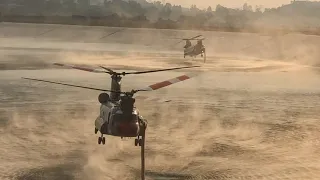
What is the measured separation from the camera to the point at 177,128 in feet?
109

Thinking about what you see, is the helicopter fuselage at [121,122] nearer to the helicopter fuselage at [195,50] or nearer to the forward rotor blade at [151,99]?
the forward rotor blade at [151,99]

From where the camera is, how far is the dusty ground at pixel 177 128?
25.7 meters

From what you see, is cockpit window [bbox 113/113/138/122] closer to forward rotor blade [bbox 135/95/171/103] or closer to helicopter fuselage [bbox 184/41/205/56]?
forward rotor blade [bbox 135/95/171/103]

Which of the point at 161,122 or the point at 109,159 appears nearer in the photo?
the point at 109,159

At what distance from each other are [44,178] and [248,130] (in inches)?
567

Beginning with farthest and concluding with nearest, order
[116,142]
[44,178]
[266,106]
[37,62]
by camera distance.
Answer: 1. [37,62]
2. [266,106]
3. [116,142]
4. [44,178]

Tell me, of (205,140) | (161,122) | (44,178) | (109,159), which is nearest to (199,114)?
(161,122)

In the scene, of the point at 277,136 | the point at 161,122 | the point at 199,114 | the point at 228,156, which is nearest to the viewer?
the point at 228,156

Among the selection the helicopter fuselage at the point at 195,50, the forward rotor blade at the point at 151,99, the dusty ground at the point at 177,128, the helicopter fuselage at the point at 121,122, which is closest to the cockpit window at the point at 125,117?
the helicopter fuselage at the point at 121,122

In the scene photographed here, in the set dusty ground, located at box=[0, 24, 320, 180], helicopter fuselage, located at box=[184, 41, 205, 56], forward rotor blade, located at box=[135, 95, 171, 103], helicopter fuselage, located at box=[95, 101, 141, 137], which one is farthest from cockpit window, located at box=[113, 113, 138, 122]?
helicopter fuselage, located at box=[184, 41, 205, 56]

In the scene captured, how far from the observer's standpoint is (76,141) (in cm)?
2981

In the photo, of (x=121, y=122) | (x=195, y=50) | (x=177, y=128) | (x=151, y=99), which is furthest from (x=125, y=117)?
(x=195, y=50)

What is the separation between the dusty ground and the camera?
84.2ft

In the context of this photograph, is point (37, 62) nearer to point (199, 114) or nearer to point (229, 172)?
point (199, 114)
